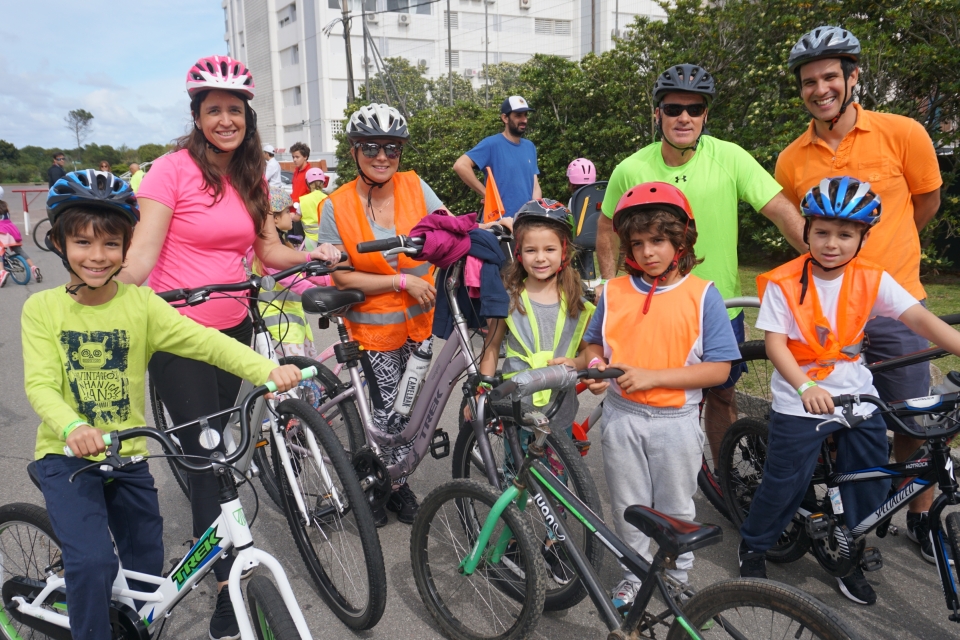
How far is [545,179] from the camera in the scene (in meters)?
13.7

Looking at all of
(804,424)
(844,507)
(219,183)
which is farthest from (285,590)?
(844,507)

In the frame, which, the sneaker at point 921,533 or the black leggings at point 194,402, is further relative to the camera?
the sneaker at point 921,533

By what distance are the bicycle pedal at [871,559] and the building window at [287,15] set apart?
5703 centimetres

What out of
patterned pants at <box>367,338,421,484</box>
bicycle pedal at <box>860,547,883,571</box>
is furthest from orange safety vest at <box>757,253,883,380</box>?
patterned pants at <box>367,338,421,484</box>

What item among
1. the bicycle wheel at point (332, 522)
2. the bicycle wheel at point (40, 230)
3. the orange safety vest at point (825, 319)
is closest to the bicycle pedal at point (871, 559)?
the orange safety vest at point (825, 319)

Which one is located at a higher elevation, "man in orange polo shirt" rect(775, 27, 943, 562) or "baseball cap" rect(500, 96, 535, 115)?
"baseball cap" rect(500, 96, 535, 115)

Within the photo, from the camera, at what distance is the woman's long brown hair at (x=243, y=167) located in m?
3.19

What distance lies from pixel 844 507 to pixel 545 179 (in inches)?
440

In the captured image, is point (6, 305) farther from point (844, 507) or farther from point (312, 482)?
point (844, 507)

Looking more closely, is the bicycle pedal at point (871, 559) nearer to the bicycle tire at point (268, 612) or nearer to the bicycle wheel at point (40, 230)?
the bicycle tire at point (268, 612)

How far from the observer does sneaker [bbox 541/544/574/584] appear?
3.02 m

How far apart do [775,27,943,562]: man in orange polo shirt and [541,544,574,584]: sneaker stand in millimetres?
1669

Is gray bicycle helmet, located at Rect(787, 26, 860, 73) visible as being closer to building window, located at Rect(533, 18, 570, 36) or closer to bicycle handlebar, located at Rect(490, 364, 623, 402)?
bicycle handlebar, located at Rect(490, 364, 623, 402)

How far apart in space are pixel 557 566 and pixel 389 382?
139 centimetres
